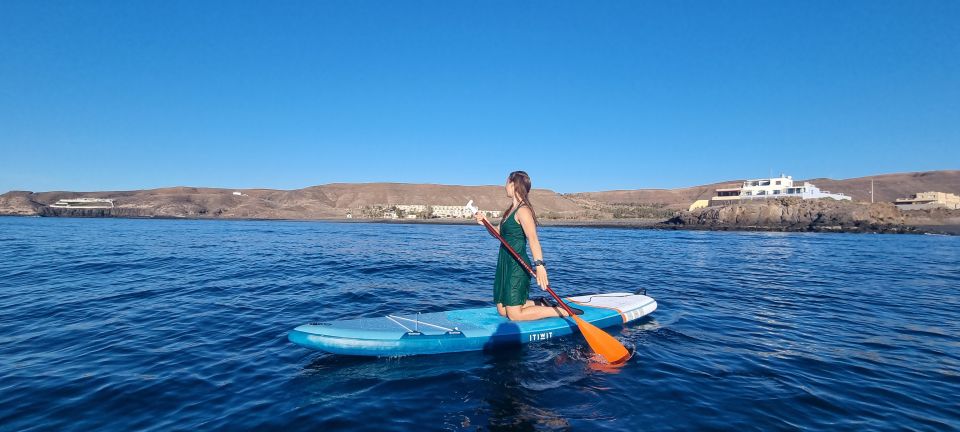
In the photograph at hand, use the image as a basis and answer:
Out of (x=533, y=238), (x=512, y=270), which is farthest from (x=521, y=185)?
(x=512, y=270)

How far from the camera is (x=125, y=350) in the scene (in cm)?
685

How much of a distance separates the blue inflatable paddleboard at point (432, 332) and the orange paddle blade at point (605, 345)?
2.54 ft

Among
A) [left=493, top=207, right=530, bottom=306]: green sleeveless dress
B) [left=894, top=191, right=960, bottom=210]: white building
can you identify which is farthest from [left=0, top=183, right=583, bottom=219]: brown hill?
[left=493, top=207, right=530, bottom=306]: green sleeveless dress

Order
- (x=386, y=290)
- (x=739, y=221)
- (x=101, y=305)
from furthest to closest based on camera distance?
1. (x=739, y=221)
2. (x=386, y=290)
3. (x=101, y=305)

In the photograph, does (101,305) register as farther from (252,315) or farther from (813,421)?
(813,421)

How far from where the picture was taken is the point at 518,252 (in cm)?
660

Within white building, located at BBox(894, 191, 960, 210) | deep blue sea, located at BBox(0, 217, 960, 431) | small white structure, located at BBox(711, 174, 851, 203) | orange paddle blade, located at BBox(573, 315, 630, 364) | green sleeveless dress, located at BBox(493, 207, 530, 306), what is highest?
small white structure, located at BBox(711, 174, 851, 203)

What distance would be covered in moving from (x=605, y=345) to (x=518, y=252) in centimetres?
209

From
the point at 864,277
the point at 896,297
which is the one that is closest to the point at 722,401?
the point at 896,297

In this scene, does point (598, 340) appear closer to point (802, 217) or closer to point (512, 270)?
point (512, 270)

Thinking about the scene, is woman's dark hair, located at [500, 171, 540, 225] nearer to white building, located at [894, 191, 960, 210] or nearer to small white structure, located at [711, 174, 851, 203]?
small white structure, located at [711, 174, 851, 203]

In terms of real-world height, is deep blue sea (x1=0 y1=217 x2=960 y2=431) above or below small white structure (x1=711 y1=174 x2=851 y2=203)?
below

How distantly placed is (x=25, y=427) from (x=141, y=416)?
1042 millimetres

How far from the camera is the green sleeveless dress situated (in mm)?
6590
